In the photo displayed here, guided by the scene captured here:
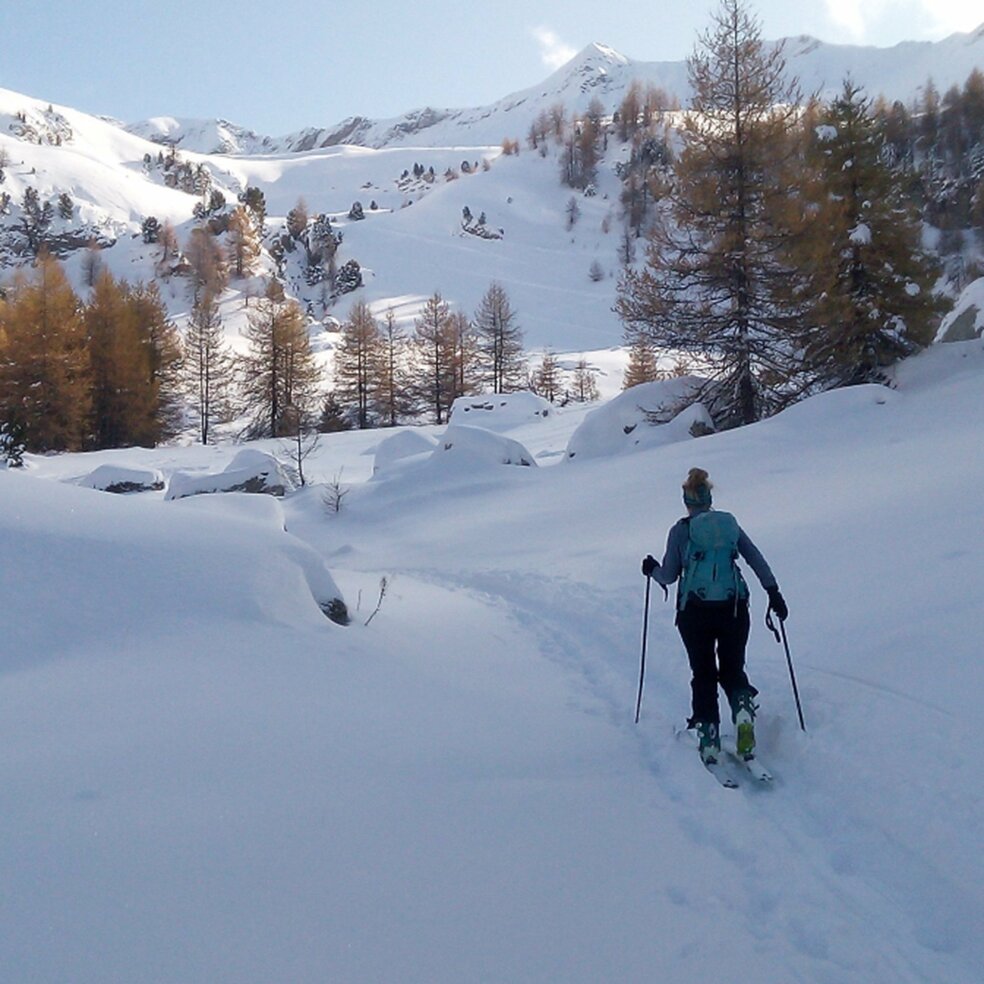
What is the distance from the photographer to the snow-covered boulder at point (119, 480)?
2150 centimetres

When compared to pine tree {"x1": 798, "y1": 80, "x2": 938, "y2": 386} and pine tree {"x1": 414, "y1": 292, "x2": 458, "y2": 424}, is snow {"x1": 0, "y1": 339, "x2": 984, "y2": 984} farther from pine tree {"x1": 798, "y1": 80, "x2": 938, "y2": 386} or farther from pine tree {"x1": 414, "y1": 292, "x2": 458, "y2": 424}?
pine tree {"x1": 414, "y1": 292, "x2": 458, "y2": 424}

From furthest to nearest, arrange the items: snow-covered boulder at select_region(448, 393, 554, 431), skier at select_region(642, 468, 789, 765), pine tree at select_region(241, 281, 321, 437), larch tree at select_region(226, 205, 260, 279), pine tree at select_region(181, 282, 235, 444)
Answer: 1. larch tree at select_region(226, 205, 260, 279)
2. pine tree at select_region(181, 282, 235, 444)
3. pine tree at select_region(241, 281, 321, 437)
4. snow-covered boulder at select_region(448, 393, 554, 431)
5. skier at select_region(642, 468, 789, 765)

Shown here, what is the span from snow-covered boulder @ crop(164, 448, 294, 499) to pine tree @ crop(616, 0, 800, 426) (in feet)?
33.2

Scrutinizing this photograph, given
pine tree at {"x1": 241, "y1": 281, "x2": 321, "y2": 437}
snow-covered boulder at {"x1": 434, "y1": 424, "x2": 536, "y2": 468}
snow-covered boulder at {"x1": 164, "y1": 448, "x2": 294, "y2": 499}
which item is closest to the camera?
snow-covered boulder at {"x1": 164, "y1": 448, "x2": 294, "y2": 499}

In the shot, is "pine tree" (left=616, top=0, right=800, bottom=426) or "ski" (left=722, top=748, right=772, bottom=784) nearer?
"ski" (left=722, top=748, right=772, bottom=784)

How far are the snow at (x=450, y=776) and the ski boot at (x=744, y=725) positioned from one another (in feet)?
0.98

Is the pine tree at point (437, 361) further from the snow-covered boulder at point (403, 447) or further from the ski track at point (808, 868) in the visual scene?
the ski track at point (808, 868)

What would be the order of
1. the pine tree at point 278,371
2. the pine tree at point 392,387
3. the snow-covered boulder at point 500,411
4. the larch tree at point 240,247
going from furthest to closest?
1. the larch tree at point 240,247
2. the pine tree at point 392,387
3. the pine tree at point 278,371
4. the snow-covered boulder at point 500,411

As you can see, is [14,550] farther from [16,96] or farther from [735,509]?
[16,96]

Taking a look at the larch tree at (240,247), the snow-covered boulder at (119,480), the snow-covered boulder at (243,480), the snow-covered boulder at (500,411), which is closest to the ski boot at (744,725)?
the snow-covered boulder at (243,480)

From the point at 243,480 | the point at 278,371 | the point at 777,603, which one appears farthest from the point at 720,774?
the point at 278,371

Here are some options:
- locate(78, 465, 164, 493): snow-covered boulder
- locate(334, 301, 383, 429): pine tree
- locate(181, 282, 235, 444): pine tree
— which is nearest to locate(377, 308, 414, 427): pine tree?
locate(334, 301, 383, 429): pine tree

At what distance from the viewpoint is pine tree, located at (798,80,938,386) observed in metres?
16.0

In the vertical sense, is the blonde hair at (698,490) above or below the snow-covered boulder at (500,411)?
above
